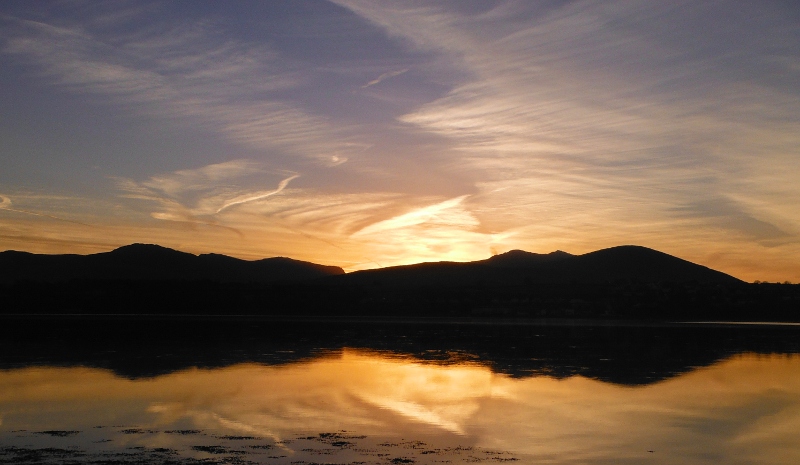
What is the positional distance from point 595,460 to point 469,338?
115 feet

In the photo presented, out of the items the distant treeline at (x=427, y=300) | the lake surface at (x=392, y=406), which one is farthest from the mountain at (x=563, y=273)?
the lake surface at (x=392, y=406)

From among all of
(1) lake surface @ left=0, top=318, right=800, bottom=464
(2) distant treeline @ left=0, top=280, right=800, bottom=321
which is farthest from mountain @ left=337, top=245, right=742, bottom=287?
(1) lake surface @ left=0, top=318, right=800, bottom=464

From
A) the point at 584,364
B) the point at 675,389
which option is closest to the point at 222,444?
the point at 675,389

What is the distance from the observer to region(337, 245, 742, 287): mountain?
5757 inches

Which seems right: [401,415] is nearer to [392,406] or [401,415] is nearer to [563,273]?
[392,406]

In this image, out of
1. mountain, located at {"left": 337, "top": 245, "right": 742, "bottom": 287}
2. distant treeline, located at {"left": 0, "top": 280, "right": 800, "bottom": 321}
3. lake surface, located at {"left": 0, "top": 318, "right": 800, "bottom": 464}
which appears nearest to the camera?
lake surface, located at {"left": 0, "top": 318, "right": 800, "bottom": 464}

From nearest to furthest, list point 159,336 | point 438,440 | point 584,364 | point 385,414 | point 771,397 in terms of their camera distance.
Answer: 1. point 438,440
2. point 385,414
3. point 771,397
4. point 584,364
5. point 159,336

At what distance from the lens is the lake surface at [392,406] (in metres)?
14.0

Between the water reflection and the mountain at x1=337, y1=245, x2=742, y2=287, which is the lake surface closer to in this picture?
the water reflection

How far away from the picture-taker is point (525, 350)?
38219mm

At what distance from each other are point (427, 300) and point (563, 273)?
53.4 meters

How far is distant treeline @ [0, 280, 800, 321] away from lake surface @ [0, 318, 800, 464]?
66.4m

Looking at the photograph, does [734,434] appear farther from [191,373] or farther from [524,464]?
[191,373]

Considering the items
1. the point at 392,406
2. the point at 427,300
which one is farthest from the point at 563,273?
the point at 392,406
